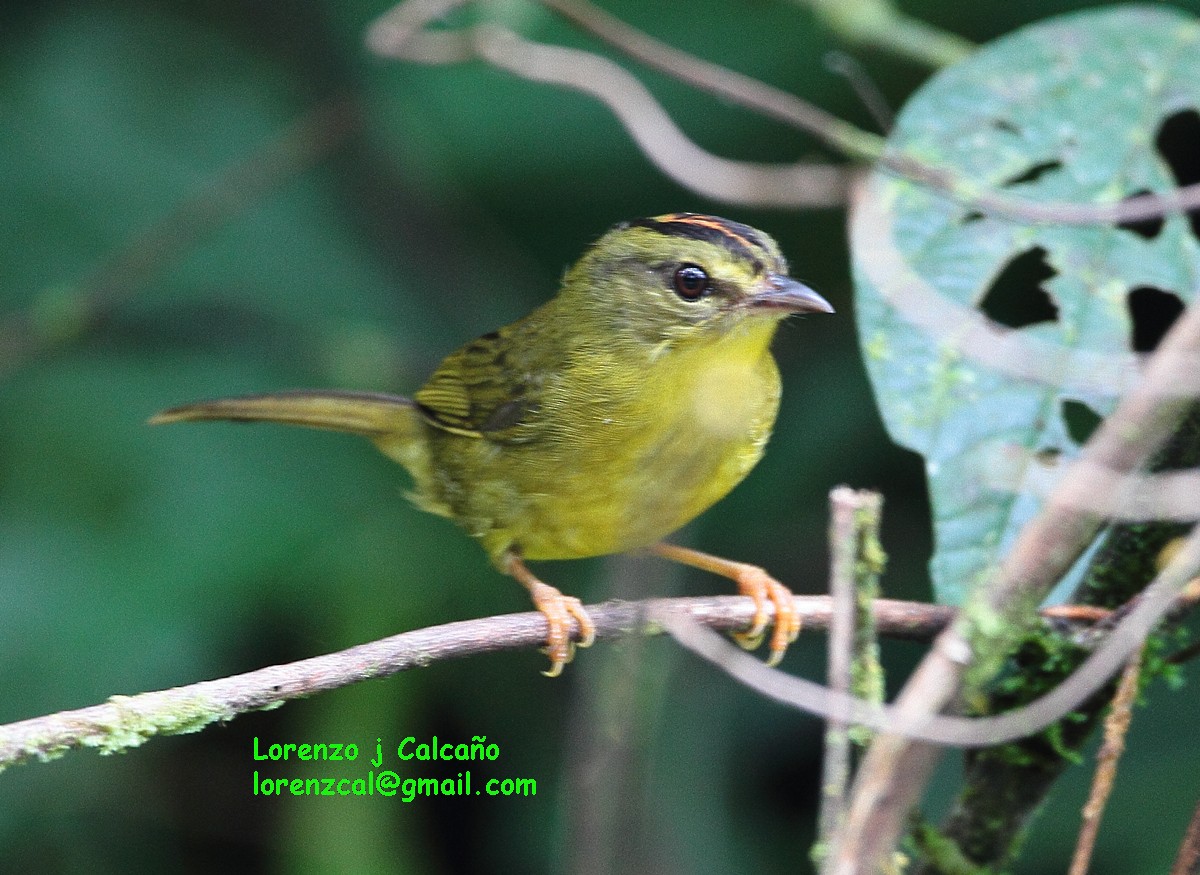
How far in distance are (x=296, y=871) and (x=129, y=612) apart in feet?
3.06

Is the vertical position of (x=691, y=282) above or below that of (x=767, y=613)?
above

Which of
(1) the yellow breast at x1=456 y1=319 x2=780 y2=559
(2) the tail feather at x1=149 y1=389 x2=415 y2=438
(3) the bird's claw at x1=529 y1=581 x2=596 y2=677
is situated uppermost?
(2) the tail feather at x1=149 y1=389 x2=415 y2=438

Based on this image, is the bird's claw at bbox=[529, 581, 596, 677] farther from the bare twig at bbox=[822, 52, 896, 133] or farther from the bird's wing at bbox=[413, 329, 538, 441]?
the bare twig at bbox=[822, 52, 896, 133]

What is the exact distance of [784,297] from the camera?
10.5ft

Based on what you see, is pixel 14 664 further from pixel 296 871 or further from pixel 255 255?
pixel 255 255

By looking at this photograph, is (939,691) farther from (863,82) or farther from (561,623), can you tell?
(863,82)

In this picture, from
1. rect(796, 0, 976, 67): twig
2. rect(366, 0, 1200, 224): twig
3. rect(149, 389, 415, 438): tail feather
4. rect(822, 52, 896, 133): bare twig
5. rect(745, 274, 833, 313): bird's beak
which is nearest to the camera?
rect(366, 0, 1200, 224): twig

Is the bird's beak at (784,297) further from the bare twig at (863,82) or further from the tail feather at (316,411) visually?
the tail feather at (316,411)

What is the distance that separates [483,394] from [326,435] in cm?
124

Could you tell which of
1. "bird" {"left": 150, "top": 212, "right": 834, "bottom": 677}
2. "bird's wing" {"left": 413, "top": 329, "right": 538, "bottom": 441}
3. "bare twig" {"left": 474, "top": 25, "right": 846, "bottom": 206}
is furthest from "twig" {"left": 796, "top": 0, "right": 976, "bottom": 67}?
"bird's wing" {"left": 413, "top": 329, "right": 538, "bottom": 441}

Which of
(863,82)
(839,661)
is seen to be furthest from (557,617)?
(863,82)

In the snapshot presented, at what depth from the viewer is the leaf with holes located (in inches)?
110

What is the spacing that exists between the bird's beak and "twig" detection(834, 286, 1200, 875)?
1.08 m

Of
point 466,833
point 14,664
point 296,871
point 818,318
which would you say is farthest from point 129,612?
point 818,318
